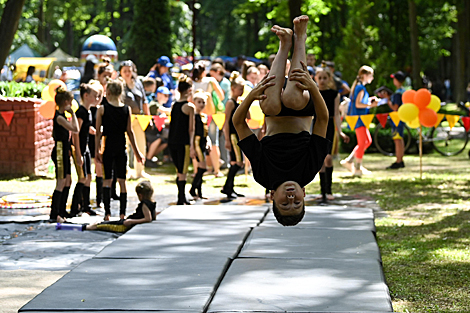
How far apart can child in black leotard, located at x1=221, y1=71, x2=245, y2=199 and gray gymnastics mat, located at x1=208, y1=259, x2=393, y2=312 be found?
4.66 m

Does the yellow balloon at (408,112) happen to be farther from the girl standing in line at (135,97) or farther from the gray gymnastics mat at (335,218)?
the girl standing in line at (135,97)

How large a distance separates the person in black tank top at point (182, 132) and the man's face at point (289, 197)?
A: 489 centimetres

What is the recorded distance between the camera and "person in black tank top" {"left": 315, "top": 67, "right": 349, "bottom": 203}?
37.6ft

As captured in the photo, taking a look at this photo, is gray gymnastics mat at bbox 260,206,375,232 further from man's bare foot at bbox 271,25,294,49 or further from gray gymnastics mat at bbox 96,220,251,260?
man's bare foot at bbox 271,25,294,49

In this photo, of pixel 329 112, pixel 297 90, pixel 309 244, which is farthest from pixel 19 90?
pixel 297 90

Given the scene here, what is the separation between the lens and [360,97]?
14.9m

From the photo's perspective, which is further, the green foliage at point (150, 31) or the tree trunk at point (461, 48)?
the tree trunk at point (461, 48)

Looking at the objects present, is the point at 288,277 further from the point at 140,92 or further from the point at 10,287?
the point at 140,92

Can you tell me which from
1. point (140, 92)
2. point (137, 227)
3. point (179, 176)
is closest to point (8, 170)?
point (140, 92)

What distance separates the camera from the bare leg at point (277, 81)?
629 centimetres

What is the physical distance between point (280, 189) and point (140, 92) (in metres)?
8.22

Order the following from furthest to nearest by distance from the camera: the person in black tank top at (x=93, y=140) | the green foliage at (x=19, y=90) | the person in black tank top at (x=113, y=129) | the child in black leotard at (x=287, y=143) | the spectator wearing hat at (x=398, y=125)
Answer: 1. the spectator wearing hat at (x=398, y=125)
2. the green foliage at (x=19, y=90)
3. the person in black tank top at (x=93, y=140)
4. the person in black tank top at (x=113, y=129)
5. the child in black leotard at (x=287, y=143)

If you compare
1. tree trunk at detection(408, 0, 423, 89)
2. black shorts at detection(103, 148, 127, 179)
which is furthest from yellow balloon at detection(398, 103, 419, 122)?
tree trunk at detection(408, 0, 423, 89)

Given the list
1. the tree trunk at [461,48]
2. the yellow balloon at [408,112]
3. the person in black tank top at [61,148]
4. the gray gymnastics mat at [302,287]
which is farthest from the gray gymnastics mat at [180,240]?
Result: the tree trunk at [461,48]
